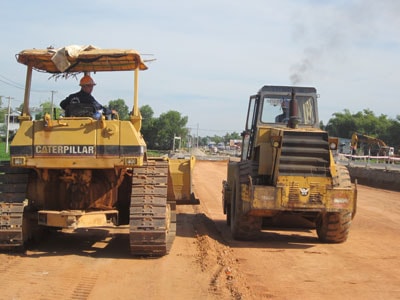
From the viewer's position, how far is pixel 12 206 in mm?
7516

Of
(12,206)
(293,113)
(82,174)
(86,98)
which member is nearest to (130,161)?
(82,174)

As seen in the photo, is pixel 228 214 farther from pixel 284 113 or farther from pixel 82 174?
pixel 82 174

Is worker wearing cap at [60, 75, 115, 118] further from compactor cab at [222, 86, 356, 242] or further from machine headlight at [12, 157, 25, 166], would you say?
compactor cab at [222, 86, 356, 242]

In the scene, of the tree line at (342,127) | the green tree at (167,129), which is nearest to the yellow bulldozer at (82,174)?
the tree line at (342,127)

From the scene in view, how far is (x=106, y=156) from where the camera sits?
741 cm

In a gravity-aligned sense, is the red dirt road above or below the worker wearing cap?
below

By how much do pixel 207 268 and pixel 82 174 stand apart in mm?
2292

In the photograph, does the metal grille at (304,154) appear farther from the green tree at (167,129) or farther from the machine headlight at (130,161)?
→ the green tree at (167,129)

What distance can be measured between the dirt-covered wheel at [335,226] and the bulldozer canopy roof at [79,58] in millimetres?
4152

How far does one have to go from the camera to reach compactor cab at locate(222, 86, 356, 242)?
8953mm

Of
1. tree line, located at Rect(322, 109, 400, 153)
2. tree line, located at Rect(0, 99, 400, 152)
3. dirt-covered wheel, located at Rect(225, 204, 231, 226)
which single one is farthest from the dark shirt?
tree line, located at Rect(322, 109, 400, 153)

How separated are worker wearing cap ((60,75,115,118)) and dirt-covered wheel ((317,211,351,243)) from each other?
423cm

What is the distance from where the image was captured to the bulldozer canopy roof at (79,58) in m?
7.98

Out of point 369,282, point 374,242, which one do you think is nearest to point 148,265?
point 369,282
